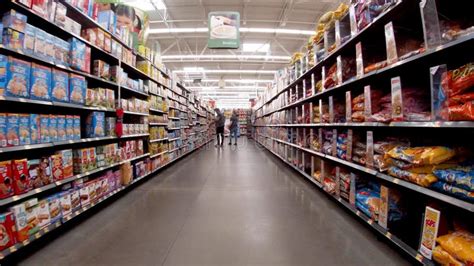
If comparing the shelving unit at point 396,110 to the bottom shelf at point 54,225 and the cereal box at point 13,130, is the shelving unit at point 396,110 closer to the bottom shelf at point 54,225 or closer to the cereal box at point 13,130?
the bottom shelf at point 54,225

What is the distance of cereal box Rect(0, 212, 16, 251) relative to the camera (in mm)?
1544

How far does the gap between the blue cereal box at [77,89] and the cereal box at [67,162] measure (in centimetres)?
53

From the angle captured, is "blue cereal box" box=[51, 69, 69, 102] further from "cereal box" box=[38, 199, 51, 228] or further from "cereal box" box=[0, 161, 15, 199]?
"cereal box" box=[38, 199, 51, 228]

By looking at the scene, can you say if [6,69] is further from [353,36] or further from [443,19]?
[443,19]

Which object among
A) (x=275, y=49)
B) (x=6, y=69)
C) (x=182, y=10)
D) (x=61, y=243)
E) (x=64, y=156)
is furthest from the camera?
(x=275, y=49)

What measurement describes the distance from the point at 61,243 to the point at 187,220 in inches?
41.7

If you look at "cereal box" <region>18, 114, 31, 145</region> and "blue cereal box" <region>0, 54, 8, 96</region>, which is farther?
"cereal box" <region>18, 114, 31, 145</region>

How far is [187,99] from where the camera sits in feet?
28.9

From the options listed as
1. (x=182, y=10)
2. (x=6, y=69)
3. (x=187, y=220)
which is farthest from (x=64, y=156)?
(x=182, y=10)

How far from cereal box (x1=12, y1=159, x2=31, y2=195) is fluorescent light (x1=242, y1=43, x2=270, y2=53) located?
10.3m

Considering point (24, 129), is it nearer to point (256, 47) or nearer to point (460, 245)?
point (460, 245)

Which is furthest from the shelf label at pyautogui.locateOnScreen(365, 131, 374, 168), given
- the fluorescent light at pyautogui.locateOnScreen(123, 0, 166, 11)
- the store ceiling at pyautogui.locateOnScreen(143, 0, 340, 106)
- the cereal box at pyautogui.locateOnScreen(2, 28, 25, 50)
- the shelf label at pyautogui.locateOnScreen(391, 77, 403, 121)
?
the fluorescent light at pyautogui.locateOnScreen(123, 0, 166, 11)

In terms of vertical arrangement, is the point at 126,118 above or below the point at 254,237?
above

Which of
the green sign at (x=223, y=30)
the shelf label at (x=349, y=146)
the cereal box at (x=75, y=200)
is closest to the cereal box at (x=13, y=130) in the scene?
the cereal box at (x=75, y=200)
